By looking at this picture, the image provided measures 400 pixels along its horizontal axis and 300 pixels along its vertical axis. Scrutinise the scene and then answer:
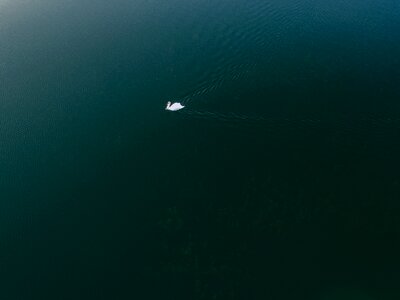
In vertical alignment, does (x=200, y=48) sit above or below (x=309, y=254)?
above

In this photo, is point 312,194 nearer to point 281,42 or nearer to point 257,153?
point 257,153

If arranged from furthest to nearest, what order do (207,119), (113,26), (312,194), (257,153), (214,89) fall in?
(113,26)
(214,89)
(207,119)
(257,153)
(312,194)

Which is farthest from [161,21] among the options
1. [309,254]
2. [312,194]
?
[309,254]

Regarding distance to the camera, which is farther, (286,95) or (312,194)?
(286,95)

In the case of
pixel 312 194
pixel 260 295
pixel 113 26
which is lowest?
pixel 260 295

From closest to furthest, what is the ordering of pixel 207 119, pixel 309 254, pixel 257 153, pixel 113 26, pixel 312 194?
pixel 309 254
pixel 312 194
pixel 257 153
pixel 207 119
pixel 113 26

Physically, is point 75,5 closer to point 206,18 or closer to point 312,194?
point 206,18

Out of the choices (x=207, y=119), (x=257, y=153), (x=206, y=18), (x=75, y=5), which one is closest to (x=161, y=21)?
(x=206, y=18)

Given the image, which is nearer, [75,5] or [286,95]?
[286,95]

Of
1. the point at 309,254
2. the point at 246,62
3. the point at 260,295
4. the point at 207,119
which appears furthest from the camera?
the point at 246,62
